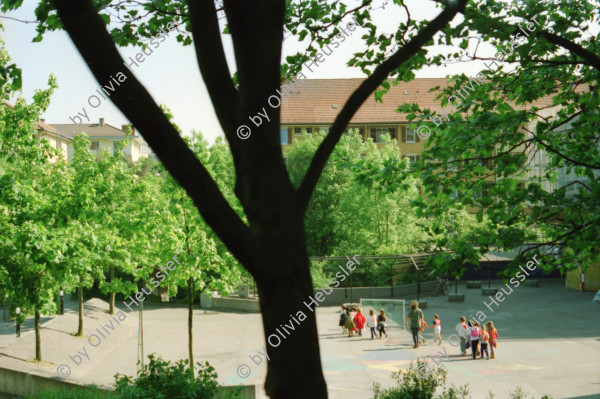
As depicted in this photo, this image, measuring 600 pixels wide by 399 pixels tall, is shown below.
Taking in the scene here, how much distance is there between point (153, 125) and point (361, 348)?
2139 cm

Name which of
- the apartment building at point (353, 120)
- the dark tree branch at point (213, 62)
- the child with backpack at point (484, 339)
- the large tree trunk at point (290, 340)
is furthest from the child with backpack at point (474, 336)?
the apartment building at point (353, 120)

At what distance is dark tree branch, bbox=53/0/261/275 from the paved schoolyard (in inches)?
538

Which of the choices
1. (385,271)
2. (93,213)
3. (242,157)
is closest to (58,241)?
(93,213)

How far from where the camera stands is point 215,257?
1930 cm

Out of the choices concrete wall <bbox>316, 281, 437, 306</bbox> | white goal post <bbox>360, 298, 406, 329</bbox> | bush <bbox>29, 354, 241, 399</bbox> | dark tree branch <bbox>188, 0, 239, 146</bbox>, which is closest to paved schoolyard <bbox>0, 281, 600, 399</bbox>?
white goal post <bbox>360, 298, 406, 329</bbox>

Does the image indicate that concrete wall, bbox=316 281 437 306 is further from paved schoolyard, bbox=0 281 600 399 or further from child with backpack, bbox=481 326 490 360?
child with backpack, bbox=481 326 490 360

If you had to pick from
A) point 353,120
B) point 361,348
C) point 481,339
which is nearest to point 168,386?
point 481,339

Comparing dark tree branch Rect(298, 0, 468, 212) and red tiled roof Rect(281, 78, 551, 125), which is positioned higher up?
red tiled roof Rect(281, 78, 551, 125)

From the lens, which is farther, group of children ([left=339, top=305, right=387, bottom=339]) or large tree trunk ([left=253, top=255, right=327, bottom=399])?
group of children ([left=339, top=305, right=387, bottom=339])

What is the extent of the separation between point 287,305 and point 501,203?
15.0 feet

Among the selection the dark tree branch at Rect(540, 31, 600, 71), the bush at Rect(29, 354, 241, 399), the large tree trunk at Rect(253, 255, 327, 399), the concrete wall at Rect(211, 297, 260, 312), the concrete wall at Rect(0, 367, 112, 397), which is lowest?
the concrete wall at Rect(211, 297, 260, 312)

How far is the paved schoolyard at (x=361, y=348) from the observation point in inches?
669

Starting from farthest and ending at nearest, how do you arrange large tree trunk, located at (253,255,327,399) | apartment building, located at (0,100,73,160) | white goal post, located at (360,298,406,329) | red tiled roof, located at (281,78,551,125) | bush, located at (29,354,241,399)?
red tiled roof, located at (281,78,551,125)
white goal post, located at (360,298,406,329)
apartment building, located at (0,100,73,160)
bush, located at (29,354,241,399)
large tree trunk, located at (253,255,327,399)

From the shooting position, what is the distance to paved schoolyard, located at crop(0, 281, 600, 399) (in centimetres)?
1700
